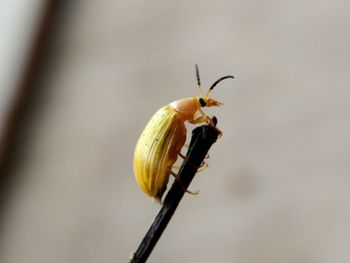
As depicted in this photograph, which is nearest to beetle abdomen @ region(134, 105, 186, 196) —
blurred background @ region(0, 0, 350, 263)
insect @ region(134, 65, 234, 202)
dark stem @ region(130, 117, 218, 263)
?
insect @ region(134, 65, 234, 202)

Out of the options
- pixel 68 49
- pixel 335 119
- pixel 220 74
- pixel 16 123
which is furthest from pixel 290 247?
pixel 68 49

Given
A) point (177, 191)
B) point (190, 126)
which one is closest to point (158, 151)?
point (177, 191)

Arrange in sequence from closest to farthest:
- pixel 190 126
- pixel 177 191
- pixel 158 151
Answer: pixel 177 191, pixel 158 151, pixel 190 126

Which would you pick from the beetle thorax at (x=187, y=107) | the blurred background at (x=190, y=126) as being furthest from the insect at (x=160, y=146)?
the blurred background at (x=190, y=126)

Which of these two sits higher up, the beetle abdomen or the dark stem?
the dark stem

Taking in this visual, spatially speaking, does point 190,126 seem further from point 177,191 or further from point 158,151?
point 177,191

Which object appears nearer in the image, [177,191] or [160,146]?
[177,191]

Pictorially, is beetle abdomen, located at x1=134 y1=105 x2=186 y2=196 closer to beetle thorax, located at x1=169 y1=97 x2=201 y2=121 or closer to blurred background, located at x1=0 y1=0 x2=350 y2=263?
beetle thorax, located at x1=169 y1=97 x2=201 y2=121
